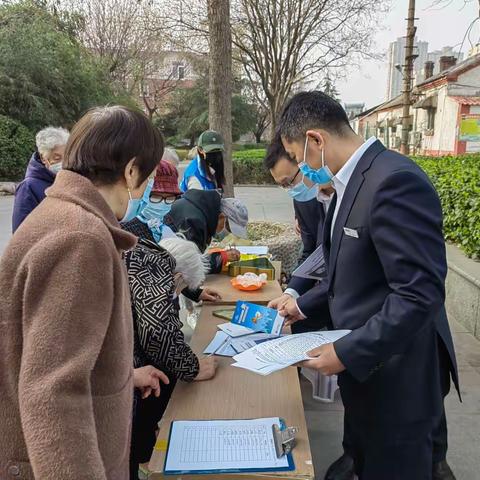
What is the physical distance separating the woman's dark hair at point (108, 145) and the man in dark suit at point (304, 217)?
3.35 feet

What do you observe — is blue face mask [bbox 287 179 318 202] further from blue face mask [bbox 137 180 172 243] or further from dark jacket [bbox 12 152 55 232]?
dark jacket [bbox 12 152 55 232]

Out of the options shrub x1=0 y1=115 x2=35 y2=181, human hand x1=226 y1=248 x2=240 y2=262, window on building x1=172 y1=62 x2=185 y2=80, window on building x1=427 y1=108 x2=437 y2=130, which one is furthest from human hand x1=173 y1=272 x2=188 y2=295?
window on building x1=172 y1=62 x2=185 y2=80

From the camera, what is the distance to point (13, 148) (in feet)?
46.5

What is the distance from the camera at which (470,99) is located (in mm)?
17062

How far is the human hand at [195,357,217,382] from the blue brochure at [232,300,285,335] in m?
0.34

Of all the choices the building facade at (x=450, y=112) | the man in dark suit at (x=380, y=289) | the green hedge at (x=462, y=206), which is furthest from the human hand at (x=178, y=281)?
the building facade at (x=450, y=112)

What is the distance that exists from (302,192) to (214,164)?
1.78m

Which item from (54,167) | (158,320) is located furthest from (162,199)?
(54,167)

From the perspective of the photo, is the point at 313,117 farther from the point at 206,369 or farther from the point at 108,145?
the point at 206,369

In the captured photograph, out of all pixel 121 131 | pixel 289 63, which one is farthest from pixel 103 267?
pixel 289 63

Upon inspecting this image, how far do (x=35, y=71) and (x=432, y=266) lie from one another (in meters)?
16.7

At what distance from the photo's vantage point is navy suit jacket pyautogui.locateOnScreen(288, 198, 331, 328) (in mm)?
2135

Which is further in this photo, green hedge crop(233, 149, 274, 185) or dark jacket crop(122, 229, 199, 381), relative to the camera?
green hedge crop(233, 149, 274, 185)

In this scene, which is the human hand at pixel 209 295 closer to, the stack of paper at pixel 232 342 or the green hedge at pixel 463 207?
the stack of paper at pixel 232 342
